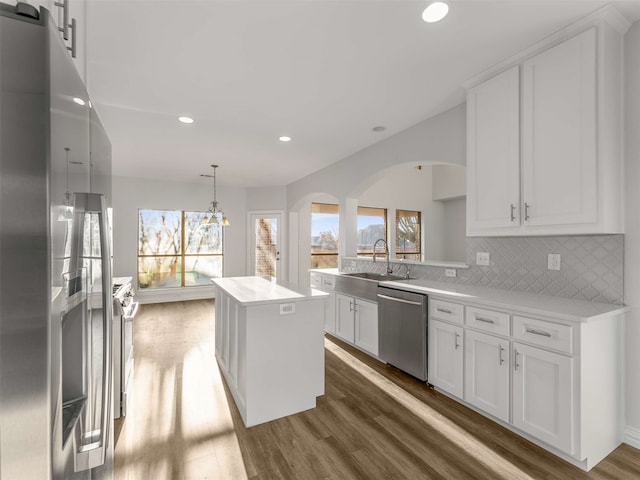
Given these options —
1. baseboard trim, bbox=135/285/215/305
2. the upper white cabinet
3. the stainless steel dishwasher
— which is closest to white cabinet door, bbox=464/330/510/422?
the stainless steel dishwasher

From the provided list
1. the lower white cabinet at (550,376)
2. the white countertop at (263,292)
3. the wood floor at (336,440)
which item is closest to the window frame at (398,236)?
the wood floor at (336,440)

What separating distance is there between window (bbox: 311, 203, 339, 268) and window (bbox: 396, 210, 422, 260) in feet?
5.34

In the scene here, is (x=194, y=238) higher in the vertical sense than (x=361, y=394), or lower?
higher

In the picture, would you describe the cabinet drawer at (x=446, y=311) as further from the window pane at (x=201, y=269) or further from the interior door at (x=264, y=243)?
the window pane at (x=201, y=269)

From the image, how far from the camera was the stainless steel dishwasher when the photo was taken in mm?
2775

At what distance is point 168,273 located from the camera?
6.74m

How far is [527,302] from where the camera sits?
2.14 metres

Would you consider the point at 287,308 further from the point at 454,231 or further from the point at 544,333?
the point at 454,231

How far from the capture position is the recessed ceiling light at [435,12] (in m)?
1.76

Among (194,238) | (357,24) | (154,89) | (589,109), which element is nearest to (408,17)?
(357,24)

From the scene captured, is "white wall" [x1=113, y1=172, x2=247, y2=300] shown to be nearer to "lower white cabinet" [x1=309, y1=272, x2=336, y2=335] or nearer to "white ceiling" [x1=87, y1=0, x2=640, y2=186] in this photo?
"white ceiling" [x1=87, y1=0, x2=640, y2=186]

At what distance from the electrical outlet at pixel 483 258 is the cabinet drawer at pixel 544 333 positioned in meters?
Answer: 0.86

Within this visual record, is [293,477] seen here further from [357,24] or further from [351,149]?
[351,149]

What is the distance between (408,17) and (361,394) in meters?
2.82
